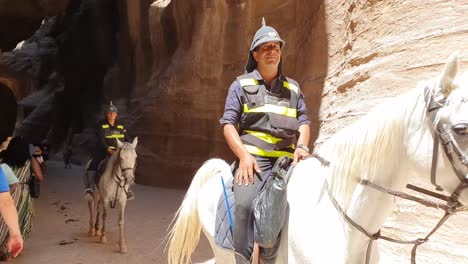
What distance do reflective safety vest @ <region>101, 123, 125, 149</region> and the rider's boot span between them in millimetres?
703

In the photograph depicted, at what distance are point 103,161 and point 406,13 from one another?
5891mm

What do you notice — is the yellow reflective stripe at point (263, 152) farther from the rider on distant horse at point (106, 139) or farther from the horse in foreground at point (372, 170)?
the rider on distant horse at point (106, 139)

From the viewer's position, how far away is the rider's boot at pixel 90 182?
25.7 feet

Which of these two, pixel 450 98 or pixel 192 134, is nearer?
pixel 450 98

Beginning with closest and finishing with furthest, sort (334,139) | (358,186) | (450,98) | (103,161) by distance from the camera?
(450,98) < (358,186) < (334,139) < (103,161)

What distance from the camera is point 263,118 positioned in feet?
Result: 9.94

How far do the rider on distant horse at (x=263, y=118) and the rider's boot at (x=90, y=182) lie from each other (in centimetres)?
555

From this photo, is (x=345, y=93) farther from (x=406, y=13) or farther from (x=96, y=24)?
(x=96, y=24)

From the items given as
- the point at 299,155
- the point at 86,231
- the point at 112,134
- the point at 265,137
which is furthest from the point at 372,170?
the point at 86,231

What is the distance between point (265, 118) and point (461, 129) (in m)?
1.44

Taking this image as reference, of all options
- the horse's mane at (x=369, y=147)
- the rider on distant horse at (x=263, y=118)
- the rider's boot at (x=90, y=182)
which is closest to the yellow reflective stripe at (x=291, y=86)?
the rider on distant horse at (x=263, y=118)

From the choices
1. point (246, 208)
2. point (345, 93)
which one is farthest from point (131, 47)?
point (246, 208)

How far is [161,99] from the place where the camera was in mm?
15195

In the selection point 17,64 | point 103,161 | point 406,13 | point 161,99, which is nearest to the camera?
point 406,13
